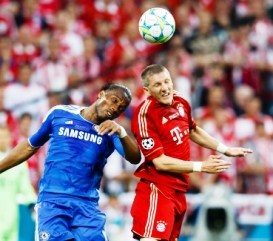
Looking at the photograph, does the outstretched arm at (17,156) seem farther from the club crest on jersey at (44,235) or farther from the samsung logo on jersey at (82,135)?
the club crest on jersey at (44,235)

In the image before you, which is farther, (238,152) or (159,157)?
(238,152)

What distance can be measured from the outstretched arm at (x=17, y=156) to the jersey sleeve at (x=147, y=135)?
1.02 m

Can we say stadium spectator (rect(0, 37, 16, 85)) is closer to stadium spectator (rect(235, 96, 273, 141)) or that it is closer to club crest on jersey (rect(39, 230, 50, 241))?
stadium spectator (rect(235, 96, 273, 141))

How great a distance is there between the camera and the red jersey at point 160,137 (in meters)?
6.93

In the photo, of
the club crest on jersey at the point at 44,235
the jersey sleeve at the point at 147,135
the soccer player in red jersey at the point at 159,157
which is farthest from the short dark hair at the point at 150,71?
the club crest on jersey at the point at 44,235

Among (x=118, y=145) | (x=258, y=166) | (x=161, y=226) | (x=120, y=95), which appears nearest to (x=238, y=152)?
Answer: (x=161, y=226)

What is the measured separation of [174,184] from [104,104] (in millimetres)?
1156

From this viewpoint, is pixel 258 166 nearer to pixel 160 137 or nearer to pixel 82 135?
pixel 160 137

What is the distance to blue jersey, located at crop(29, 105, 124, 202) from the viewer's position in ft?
21.2

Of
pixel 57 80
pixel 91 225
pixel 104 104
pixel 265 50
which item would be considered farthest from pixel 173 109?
pixel 265 50

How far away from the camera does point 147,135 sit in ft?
22.7

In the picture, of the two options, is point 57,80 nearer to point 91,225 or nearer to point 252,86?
point 252,86

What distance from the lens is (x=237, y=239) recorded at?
35.3ft

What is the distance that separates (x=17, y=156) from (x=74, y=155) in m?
0.56
